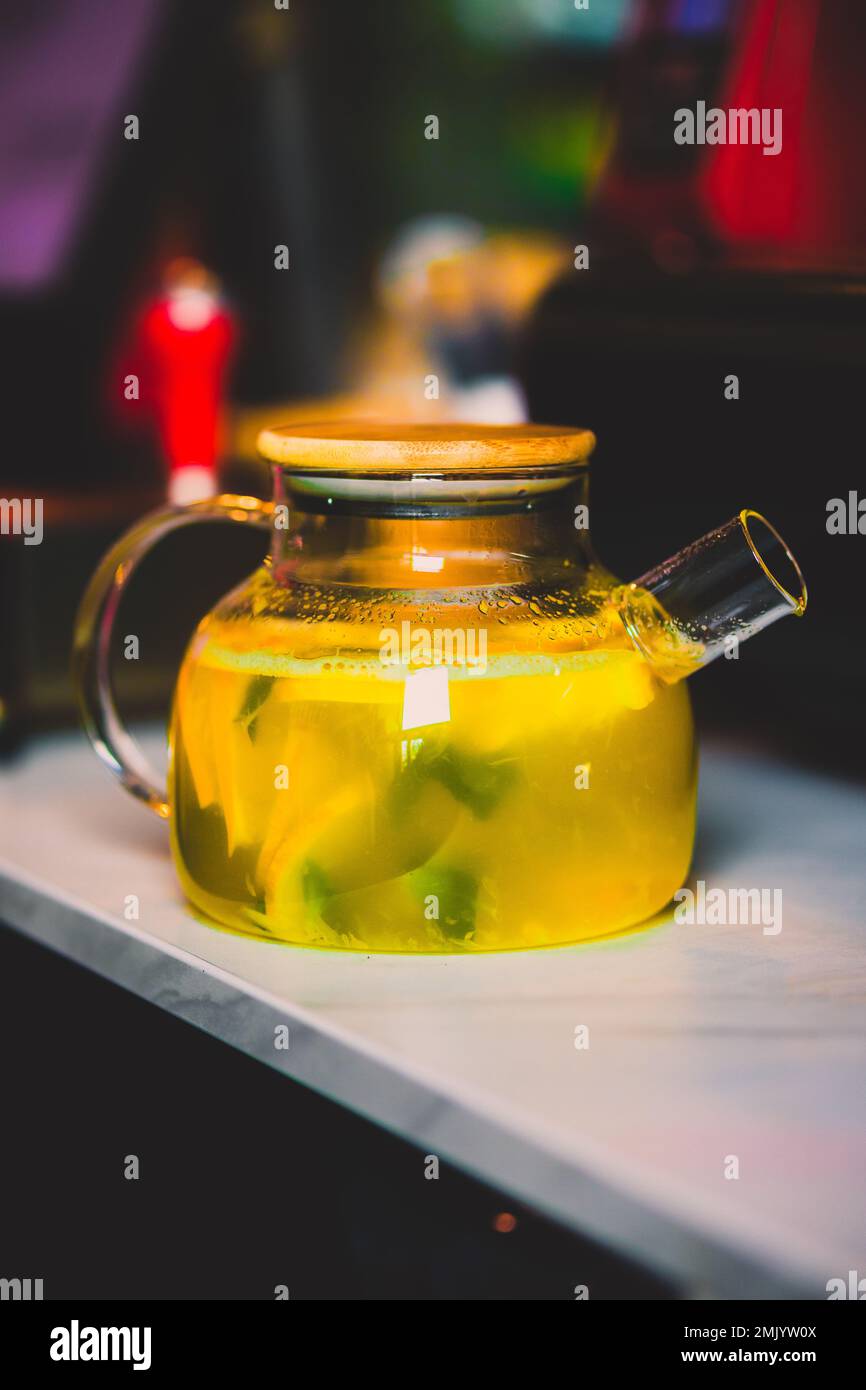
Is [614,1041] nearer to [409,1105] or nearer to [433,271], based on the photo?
[409,1105]

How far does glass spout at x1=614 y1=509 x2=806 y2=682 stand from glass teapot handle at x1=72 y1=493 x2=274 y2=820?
23 cm

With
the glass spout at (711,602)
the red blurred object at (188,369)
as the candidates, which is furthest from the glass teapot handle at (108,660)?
the red blurred object at (188,369)

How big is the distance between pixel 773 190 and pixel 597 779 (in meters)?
0.59

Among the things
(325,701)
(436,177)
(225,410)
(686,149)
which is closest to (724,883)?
(325,701)

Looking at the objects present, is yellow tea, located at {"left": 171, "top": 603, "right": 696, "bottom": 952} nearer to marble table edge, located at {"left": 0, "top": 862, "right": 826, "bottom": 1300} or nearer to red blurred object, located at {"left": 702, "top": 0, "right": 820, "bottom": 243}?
marble table edge, located at {"left": 0, "top": 862, "right": 826, "bottom": 1300}

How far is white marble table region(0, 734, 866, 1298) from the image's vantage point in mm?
542

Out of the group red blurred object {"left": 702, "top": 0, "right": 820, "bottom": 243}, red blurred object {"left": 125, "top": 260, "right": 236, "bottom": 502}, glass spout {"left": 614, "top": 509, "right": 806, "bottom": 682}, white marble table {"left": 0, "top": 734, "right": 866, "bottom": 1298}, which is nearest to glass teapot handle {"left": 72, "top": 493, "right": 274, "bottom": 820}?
white marble table {"left": 0, "top": 734, "right": 866, "bottom": 1298}

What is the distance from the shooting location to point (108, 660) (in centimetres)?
88

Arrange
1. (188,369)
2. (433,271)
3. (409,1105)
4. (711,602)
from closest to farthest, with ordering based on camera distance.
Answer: (409,1105) → (711,602) → (188,369) → (433,271)

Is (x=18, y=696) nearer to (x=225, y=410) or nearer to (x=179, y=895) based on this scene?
(x=179, y=895)

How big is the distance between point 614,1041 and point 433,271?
1291mm

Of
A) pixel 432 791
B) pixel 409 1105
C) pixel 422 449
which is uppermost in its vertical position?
pixel 422 449

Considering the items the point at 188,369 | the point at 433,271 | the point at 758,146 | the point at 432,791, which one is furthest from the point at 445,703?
the point at 433,271

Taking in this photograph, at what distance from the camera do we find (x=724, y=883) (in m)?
0.85
